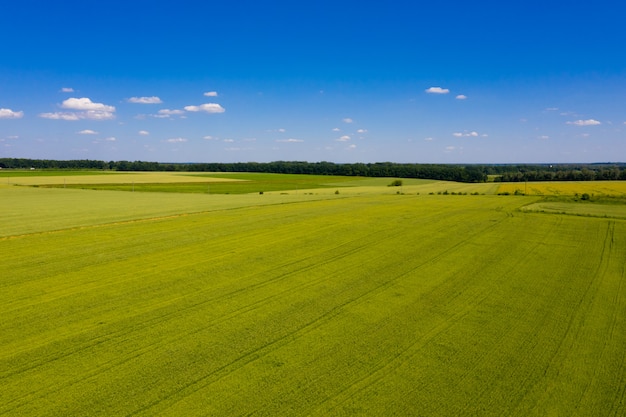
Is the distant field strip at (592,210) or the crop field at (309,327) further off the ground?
the distant field strip at (592,210)

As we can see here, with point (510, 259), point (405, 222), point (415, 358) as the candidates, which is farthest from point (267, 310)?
point (405, 222)

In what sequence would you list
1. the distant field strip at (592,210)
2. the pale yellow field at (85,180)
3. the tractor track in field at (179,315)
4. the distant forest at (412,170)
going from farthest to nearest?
1. the distant forest at (412,170)
2. the pale yellow field at (85,180)
3. the distant field strip at (592,210)
4. the tractor track in field at (179,315)

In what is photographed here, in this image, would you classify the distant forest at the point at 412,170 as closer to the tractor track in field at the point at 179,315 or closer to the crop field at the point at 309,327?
the crop field at the point at 309,327

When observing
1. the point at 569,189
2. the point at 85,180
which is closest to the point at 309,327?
the point at 569,189

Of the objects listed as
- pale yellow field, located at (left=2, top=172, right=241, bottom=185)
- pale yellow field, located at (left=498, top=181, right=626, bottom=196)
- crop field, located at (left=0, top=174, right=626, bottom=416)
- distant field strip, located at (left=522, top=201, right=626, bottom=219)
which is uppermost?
pale yellow field, located at (left=2, top=172, right=241, bottom=185)

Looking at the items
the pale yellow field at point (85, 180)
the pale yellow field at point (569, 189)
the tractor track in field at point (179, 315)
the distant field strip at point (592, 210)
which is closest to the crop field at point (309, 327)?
the tractor track in field at point (179, 315)

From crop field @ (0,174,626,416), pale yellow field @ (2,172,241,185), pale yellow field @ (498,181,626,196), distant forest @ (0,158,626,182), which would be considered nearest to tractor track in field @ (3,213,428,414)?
crop field @ (0,174,626,416)

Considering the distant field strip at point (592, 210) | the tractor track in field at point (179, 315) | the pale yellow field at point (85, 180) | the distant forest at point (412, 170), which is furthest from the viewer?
the distant forest at point (412, 170)

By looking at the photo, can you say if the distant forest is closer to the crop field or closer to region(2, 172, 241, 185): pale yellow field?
region(2, 172, 241, 185): pale yellow field
